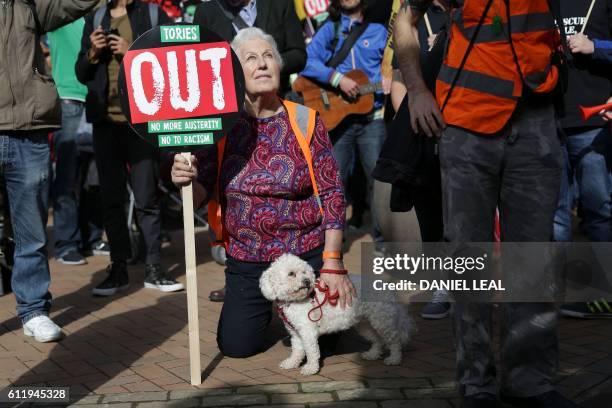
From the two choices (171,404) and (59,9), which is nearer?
(171,404)

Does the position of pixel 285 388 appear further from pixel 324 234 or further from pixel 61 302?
pixel 61 302

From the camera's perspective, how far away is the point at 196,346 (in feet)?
14.7

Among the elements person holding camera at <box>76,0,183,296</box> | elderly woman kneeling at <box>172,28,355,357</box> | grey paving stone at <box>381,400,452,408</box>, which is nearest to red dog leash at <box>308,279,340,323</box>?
elderly woman kneeling at <box>172,28,355,357</box>

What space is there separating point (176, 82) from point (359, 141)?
10.9 ft

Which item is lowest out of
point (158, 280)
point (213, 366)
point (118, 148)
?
point (158, 280)

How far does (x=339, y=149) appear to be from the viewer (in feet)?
25.0

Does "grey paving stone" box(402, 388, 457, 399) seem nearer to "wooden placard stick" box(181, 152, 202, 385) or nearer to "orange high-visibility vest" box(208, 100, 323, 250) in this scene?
"wooden placard stick" box(181, 152, 202, 385)

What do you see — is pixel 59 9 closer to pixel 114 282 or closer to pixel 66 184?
pixel 114 282

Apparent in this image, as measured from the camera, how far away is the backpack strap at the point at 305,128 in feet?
16.0

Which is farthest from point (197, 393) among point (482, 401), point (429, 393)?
point (482, 401)

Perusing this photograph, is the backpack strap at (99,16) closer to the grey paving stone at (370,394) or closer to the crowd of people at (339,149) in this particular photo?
the crowd of people at (339,149)

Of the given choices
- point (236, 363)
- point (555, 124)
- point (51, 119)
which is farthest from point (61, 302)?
point (555, 124)

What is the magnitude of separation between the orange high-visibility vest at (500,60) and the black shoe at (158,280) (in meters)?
3.66

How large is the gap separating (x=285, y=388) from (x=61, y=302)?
2.73 meters
